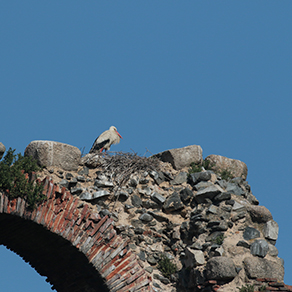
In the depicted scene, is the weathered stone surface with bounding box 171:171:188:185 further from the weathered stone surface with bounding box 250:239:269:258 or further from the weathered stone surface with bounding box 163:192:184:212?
the weathered stone surface with bounding box 250:239:269:258

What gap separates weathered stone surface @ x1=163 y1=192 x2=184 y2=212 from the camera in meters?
6.65

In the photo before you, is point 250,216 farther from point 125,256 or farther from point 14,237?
point 14,237

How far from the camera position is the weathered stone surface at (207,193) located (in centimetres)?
660

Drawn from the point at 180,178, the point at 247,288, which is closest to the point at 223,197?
the point at 180,178

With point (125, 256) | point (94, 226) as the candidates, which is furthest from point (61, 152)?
point (125, 256)

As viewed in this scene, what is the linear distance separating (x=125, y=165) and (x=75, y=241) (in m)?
1.63

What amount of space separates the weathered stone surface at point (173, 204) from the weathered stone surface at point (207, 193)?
267 millimetres

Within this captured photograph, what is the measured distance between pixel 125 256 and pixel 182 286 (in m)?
0.91

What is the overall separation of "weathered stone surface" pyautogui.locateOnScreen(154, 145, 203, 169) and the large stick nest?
0.80 feet

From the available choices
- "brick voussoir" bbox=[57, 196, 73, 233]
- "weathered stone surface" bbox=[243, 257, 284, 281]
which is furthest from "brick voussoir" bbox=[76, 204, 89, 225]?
"weathered stone surface" bbox=[243, 257, 284, 281]

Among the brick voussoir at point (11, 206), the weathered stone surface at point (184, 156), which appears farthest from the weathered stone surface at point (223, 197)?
the brick voussoir at point (11, 206)

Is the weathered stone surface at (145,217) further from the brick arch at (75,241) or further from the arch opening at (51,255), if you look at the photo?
the arch opening at (51,255)

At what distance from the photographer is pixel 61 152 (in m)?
6.52

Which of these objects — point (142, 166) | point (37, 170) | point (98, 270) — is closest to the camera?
point (98, 270)
